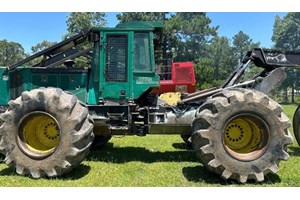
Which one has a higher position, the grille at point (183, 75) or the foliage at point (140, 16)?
the foliage at point (140, 16)

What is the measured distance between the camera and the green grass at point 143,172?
19.5 feet

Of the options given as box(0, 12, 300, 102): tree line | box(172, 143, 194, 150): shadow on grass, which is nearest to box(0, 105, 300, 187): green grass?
box(172, 143, 194, 150): shadow on grass

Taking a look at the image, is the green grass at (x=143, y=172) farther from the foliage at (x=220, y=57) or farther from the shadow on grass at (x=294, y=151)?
the foliage at (x=220, y=57)

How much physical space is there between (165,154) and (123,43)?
3.17 m

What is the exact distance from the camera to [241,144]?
654 centimetres

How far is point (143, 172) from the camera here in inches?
264

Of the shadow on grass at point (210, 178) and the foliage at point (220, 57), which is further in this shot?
the foliage at point (220, 57)

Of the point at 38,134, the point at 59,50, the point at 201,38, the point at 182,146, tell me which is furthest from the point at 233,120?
the point at 201,38

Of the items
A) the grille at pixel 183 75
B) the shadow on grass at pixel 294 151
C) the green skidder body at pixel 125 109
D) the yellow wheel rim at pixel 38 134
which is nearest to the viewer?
the green skidder body at pixel 125 109

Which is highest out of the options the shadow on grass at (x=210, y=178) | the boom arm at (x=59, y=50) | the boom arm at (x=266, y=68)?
the boom arm at (x=59, y=50)

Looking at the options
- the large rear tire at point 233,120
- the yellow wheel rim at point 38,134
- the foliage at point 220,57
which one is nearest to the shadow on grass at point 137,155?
the yellow wheel rim at point 38,134

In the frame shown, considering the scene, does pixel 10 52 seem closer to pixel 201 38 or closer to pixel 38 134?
pixel 201 38

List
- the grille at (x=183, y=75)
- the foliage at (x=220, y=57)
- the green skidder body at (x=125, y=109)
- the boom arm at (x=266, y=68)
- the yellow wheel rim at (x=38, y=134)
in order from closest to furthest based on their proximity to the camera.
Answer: the green skidder body at (x=125, y=109), the yellow wheel rim at (x=38, y=134), the boom arm at (x=266, y=68), the grille at (x=183, y=75), the foliage at (x=220, y=57)

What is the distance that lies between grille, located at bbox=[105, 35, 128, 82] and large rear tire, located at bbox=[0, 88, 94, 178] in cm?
128
